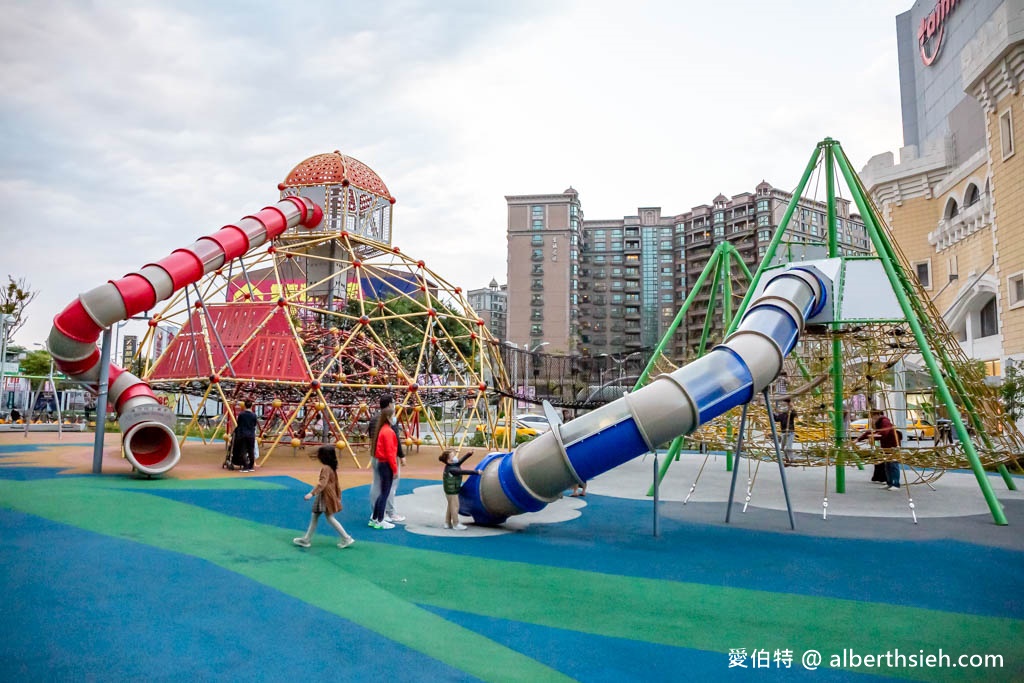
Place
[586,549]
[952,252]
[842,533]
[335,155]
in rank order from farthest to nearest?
[952,252] → [335,155] → [842,533] → [586,549]

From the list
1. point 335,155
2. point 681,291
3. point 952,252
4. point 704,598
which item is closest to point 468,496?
point 704,598

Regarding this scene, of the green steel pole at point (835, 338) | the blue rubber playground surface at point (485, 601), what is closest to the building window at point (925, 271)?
the green steel pole at point (835, 338)

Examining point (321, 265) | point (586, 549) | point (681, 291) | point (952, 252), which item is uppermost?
point (681, 291)

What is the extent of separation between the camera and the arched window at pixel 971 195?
35.2 meters

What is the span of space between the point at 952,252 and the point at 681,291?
61.9 metres

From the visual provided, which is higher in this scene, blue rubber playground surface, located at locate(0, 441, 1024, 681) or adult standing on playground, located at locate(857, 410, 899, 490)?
adult standing on playground, located at locate(857, 410, 899, 490)

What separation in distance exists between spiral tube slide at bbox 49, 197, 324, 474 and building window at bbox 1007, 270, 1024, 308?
29.9m

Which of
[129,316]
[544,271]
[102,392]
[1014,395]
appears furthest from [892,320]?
[544,271]

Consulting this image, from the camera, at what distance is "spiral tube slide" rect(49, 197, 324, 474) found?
14.0 meters

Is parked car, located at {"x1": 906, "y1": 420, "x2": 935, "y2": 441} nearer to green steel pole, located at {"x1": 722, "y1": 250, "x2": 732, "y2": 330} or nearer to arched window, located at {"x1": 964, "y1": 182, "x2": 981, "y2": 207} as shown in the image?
green steel pole, located at {"x1": 722, "y1": 250, "x2": 732, "y2": 330}

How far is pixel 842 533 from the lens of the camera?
1037cm

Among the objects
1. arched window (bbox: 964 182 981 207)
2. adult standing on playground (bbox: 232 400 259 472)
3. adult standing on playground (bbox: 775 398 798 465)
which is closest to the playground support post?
adult standing on playground (bbox: 232 400 259 472)

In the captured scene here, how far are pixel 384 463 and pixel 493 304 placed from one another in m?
136

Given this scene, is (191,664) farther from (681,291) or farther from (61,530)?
(681,291)
